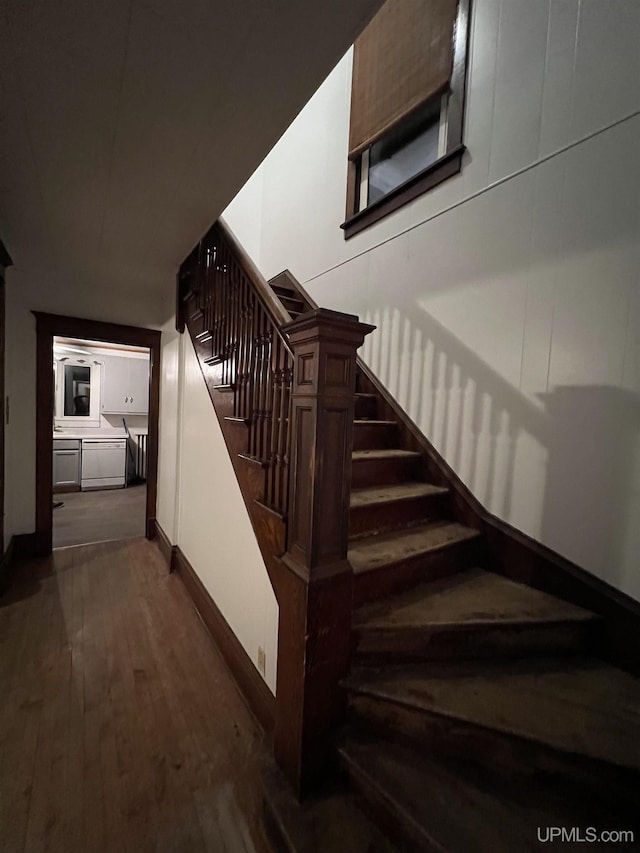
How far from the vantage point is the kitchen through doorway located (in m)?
5.12

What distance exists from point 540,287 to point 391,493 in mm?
1194

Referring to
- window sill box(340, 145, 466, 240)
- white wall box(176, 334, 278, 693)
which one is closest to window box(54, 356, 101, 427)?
white wall box(176, 334, 278, 693)

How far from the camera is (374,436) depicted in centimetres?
210

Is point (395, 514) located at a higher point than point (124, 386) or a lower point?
lower

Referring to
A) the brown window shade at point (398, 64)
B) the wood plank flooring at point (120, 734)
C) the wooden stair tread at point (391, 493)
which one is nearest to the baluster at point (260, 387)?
the wooden stair tread at point (391, 493)

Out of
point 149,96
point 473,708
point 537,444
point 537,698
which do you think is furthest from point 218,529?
point 149,96

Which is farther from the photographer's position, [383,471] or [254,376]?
[383,471]

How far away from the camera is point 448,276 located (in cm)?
189

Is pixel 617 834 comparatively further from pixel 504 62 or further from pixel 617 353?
pixel 504 62

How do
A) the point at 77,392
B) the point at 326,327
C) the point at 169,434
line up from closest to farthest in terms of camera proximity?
the point at 326,327, the point at 169,434, the point at 77,392

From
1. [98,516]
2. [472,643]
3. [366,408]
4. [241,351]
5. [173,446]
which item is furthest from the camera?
[98,516]

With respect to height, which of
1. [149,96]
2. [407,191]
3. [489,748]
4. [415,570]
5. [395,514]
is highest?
[407,191]

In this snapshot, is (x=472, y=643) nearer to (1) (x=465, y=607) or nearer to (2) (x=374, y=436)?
Result: (1) (x=465, y=607)

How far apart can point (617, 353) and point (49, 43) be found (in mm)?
2090
